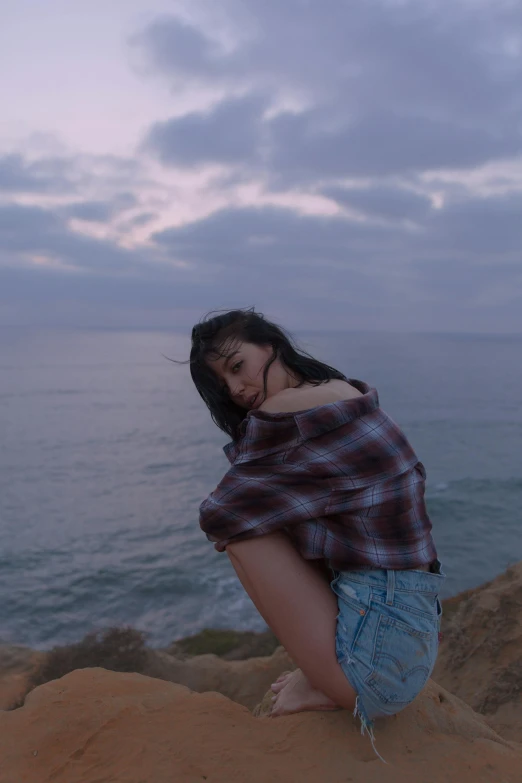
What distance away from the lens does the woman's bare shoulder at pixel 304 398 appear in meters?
2.47

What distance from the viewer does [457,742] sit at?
2.65 meters

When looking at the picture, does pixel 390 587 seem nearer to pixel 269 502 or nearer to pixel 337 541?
pixel 337 541

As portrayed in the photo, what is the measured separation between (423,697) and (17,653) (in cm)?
611

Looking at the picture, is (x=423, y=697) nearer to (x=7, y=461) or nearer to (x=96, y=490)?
(x=96, y=490)

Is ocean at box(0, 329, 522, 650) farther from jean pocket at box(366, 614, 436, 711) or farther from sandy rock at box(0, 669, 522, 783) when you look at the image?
sandy rock at box(0, 669, 522, 783)

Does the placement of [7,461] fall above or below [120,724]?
below

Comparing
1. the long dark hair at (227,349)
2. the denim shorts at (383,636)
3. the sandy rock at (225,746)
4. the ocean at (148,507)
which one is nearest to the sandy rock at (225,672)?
the ocean at (148,507)

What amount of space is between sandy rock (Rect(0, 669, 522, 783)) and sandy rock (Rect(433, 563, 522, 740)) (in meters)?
1.45

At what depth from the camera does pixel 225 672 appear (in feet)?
21.2

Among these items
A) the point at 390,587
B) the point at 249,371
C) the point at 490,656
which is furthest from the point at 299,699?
the point at 490,656

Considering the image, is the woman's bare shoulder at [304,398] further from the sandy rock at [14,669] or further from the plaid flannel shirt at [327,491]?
the sandy rock at [14,669]

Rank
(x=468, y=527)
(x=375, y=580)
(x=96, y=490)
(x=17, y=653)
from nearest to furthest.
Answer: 1. (x=375, y=580)
2. (x=17, y=653)
3. (x=468, y=527)
4. (x=96, y=490)

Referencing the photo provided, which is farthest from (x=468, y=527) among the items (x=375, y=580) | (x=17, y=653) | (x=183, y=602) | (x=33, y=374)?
(x=33, y=374)

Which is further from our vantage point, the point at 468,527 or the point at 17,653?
the point at 468,527
